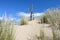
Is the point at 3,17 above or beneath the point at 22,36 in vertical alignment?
above

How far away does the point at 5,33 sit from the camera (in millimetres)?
6977

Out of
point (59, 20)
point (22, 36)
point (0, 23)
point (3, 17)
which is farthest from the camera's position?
point (22, 36)

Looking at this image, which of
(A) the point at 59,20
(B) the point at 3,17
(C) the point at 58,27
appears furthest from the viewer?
(A) the point at 59,20

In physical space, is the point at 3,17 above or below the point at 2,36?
above

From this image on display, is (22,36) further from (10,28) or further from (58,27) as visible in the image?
(10,28)

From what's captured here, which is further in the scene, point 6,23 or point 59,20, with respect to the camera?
point 59,20

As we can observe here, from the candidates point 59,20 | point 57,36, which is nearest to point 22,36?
point 59,20

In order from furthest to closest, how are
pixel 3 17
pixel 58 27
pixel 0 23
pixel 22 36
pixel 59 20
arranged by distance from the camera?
1. pixel 22 36
2. pixel 59 20
3. pixel 58 27
4. pixel 0 23
5. pixel 3 17

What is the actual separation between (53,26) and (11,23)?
2.02 metres

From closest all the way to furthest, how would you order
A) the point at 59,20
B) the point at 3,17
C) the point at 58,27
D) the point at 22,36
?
the point at 3,17, the point at 58,27, the point at 59,20, the point at 22,36

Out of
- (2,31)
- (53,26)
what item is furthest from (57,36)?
(2,31)

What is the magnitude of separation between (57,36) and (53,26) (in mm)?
553

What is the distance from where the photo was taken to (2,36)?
23.0ft

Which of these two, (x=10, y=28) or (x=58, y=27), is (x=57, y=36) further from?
(x=10, y=28)
